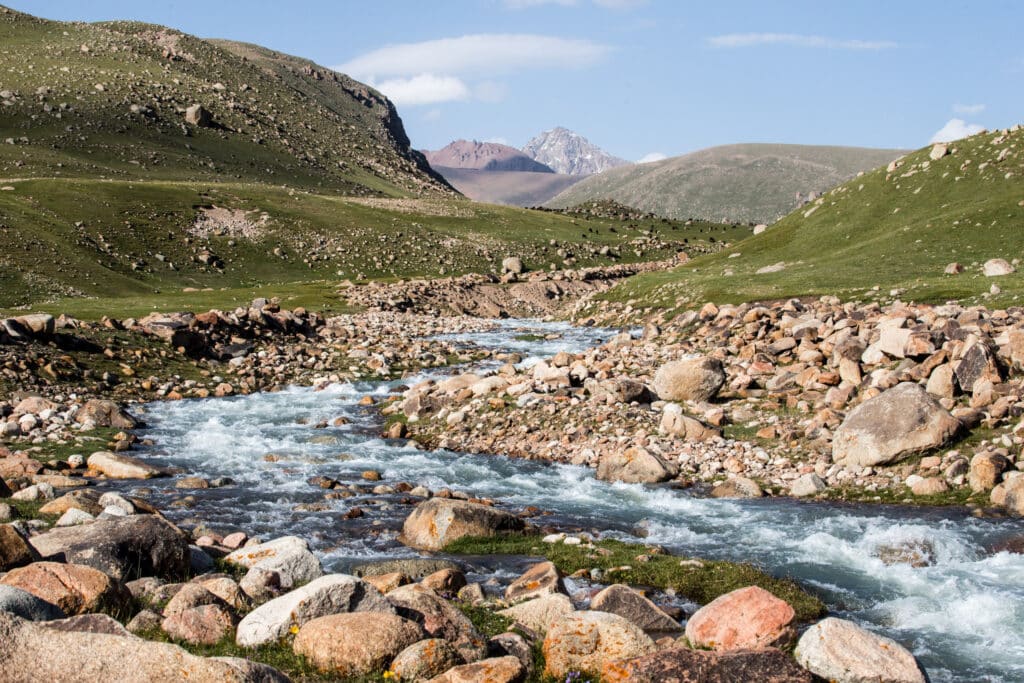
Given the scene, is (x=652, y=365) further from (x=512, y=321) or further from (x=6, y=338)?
(x=512, y=321)

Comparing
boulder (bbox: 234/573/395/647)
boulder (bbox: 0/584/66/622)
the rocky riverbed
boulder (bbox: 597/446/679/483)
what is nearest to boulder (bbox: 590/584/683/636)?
the rocky riverbed

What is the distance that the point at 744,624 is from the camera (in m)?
12.3

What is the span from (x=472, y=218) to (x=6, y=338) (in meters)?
101

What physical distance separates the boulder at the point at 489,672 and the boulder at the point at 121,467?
17.4 metres

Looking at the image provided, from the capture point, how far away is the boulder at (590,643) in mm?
11164

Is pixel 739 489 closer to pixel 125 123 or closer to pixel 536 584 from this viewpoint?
pixel 536 584

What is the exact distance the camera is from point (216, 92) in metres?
192

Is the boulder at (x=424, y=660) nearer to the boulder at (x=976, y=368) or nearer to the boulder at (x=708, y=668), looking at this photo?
the boulder at (x=708, y=668)

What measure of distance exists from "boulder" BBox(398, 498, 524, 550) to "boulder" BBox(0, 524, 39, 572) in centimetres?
775

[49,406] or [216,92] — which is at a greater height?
[216,92]

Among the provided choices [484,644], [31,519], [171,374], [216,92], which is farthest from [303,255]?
[216,92]

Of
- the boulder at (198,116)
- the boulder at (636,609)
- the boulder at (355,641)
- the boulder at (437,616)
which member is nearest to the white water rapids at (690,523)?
the boulder at (636,609)

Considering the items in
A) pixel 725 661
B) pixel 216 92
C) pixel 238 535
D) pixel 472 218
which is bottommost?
pixel 238 535

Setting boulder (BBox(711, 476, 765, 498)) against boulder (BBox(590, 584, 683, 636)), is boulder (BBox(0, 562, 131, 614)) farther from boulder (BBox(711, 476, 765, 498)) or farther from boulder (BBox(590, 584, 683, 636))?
boulder (BBox(711, 476, 765, 498))
